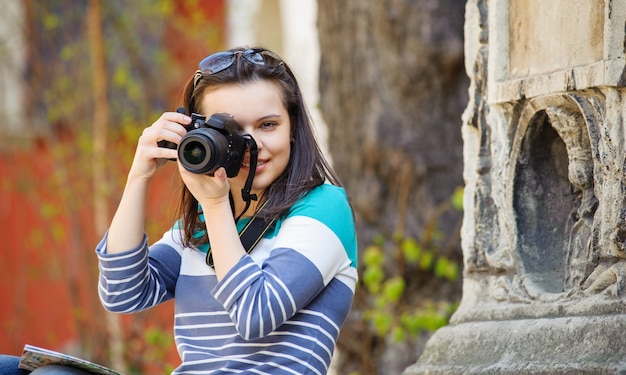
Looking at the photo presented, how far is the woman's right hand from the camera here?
2.40 metres

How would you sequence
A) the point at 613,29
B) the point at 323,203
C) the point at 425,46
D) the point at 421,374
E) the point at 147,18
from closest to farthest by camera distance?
the point at 613,29 < the point at 323,203 < the point at 421,374 < the point at 425,46 < the point at 147,18

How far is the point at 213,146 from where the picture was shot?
2.24 meters

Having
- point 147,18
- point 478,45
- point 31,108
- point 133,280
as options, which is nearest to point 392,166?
point 478,45

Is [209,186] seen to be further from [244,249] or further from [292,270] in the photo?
[292,270]

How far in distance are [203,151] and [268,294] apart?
35 centimetres

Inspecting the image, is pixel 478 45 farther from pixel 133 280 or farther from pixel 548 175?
pixel 133 280

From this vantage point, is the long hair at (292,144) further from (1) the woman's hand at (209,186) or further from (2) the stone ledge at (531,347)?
(2) the stone ledge at (531,347)

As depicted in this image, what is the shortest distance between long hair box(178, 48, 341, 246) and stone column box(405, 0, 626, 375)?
1.38 ft

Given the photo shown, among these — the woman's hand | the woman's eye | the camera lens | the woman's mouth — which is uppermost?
the woman's eye

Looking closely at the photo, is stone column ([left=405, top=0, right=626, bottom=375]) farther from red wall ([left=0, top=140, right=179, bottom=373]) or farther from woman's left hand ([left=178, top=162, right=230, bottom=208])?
red wall ([left=0, top=140, right=179, bottom=373])

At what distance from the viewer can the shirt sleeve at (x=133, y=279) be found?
247 centimetres

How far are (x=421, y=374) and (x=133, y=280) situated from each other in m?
0.76

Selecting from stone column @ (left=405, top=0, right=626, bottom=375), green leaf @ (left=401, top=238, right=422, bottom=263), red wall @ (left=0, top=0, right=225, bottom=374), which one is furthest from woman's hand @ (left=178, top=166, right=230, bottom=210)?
red wall @ (left=0, top=0, right=225, bottom=374)

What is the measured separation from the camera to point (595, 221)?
7.58 ft
